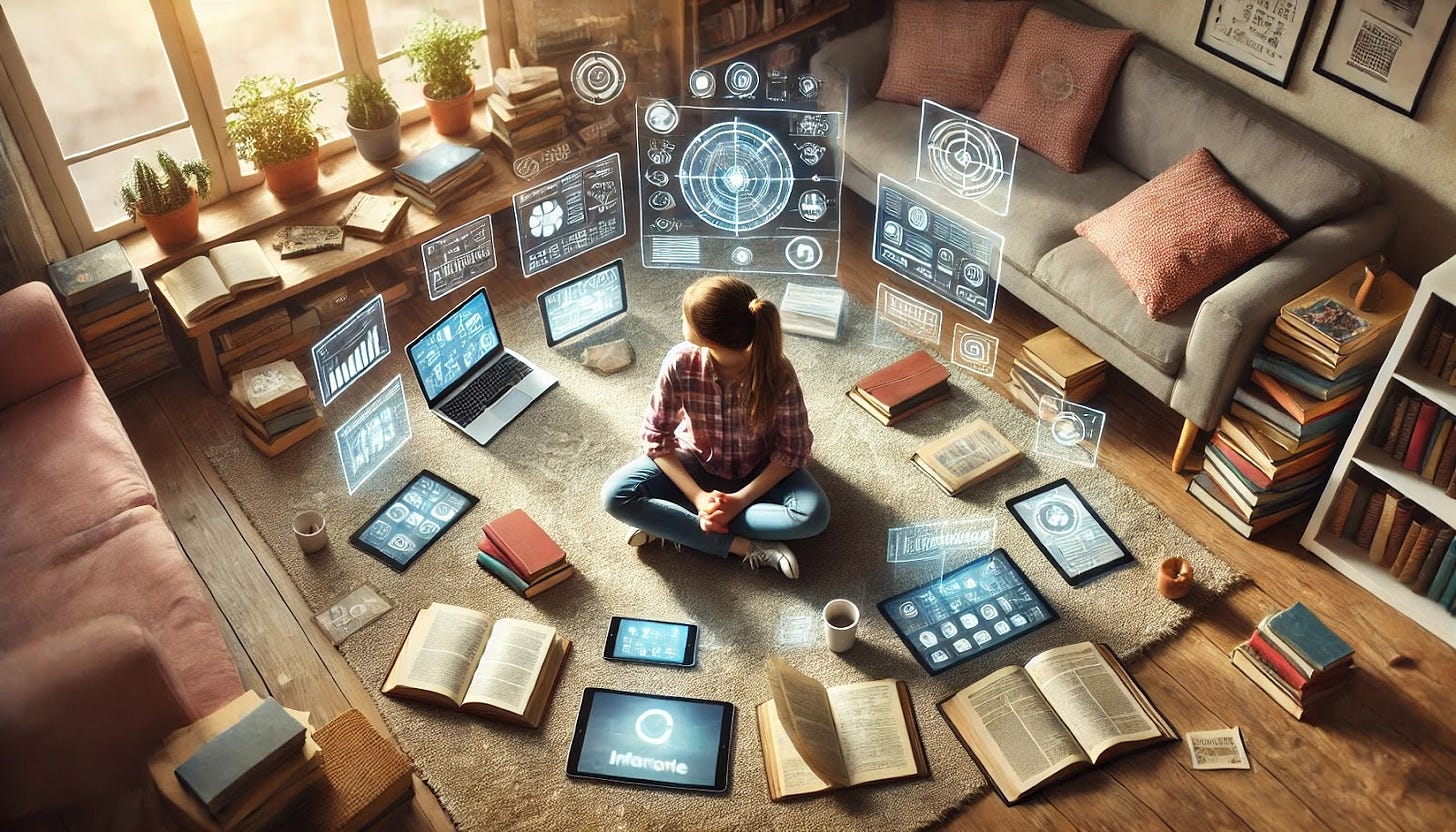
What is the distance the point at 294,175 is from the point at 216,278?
459 millimetres

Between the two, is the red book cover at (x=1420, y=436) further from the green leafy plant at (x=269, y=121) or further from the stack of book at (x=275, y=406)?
the green leafy plant at (x=269, y=121)

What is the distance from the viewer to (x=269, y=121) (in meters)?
3.61

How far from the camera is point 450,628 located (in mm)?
2893

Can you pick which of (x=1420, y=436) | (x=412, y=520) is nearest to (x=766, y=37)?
(x=412, y=520)

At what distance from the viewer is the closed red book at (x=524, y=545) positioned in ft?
9.88

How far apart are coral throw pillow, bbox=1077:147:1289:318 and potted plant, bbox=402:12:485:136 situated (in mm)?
2116

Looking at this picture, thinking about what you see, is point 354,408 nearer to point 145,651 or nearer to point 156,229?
point 156,229

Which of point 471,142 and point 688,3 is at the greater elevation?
point 688,3

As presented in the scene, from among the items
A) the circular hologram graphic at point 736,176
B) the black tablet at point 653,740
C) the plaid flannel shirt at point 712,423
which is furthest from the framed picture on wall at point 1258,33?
the black tablet at point 653,740

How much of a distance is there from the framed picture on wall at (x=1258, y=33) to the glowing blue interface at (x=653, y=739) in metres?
2.48

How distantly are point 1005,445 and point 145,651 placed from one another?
228 centimetres

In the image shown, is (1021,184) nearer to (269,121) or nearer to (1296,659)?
(1296,659)

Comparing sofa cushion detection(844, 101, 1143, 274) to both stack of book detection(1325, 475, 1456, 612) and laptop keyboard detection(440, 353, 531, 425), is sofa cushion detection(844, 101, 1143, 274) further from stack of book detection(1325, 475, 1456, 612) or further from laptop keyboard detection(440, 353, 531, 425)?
laptop keyboard detection(440, 353, 531, 425)

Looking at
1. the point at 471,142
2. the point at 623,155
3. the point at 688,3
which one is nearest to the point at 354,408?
the point at 471,142
